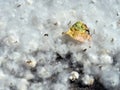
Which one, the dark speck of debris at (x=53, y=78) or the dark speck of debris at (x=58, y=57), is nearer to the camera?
the dark speck of debris at (x=53, y=78)

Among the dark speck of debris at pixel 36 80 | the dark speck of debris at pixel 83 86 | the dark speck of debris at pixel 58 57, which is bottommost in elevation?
the dark speck of debris at pixel 83 86

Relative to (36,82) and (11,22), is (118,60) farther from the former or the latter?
(11,22)

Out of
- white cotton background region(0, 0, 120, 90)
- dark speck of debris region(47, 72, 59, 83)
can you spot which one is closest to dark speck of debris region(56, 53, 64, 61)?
white cotton background region(0, 0, 120, 90)

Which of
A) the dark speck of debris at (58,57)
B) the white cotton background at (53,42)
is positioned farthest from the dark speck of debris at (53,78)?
the dark speck of debris at (58,57)

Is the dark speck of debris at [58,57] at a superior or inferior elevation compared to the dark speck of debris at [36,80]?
superior

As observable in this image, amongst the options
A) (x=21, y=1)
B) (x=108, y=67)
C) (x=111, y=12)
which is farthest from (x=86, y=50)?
(x=21, y=1)

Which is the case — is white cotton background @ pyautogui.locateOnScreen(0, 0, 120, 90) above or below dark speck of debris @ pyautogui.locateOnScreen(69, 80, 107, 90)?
above

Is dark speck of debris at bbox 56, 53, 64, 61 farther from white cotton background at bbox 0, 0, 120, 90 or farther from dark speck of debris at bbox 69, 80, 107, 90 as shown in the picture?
dark speck of debris at bbox 69, 80, 107, 90

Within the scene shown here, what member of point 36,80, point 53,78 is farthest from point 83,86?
point 36,80

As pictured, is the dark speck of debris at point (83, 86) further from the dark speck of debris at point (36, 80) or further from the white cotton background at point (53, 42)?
the dark speck of debris at point (36, 80)
